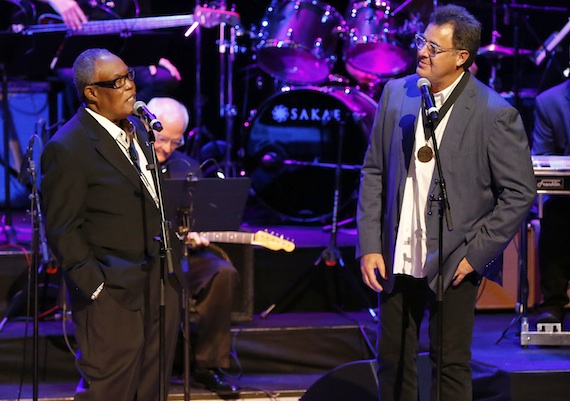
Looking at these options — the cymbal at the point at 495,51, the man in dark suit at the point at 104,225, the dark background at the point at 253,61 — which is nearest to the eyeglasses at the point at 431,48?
the man in dark suit at the point at 104,225

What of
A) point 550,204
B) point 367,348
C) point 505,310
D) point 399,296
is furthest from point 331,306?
point 399,296

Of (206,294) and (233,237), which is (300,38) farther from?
(206,294)

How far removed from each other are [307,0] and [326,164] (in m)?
1.44

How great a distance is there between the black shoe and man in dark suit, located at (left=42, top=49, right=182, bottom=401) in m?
1.33

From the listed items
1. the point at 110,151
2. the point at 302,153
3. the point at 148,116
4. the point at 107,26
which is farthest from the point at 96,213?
the point at 302,153

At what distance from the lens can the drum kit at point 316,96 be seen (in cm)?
775

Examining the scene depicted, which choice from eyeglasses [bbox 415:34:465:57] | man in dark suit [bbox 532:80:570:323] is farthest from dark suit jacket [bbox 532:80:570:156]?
eyeglasses [bbox 415:34:465:57]

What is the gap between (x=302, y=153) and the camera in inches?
325

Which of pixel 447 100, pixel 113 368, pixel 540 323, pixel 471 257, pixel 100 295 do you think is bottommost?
pixel 540 323

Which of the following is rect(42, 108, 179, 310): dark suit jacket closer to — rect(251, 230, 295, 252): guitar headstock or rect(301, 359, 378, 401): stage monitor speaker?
rect(301, 359, 378, 401): stage monitor speaker

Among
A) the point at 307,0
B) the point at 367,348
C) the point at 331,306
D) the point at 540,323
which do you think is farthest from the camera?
the point at 307,0

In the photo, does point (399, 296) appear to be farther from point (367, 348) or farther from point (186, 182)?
point (367, 348)

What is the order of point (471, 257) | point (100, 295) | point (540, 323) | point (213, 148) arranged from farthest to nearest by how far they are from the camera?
1. point (213, 148)
2. point (540, 323)
3. point (100, 295)
4. point (471, 257)

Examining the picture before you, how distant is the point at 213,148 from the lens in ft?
27.4
